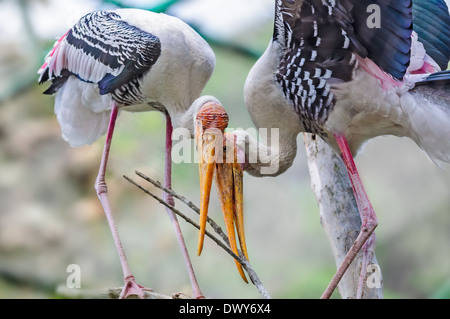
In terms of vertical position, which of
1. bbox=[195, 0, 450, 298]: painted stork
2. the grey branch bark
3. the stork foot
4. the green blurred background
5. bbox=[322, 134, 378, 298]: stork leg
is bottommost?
the green blurred background

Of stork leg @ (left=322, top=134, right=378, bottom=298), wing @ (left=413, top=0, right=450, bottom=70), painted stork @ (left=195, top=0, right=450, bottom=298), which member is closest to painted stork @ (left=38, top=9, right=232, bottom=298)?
painted stork @ (left=195, top=0, right=450, bottom=298)

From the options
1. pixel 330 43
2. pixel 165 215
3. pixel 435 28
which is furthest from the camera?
pixel 165 215

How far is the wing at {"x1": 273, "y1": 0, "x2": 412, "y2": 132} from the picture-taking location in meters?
1.66

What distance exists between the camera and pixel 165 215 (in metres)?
4.07

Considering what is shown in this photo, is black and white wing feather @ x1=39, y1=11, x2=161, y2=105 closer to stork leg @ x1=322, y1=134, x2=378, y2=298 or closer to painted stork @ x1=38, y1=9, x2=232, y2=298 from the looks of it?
painted stork @ x1=38, y1=9, x2=232, y2=298

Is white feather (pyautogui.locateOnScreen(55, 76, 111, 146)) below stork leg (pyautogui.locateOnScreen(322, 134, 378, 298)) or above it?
below

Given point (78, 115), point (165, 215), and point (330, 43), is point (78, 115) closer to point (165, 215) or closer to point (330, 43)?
point (330, 43)

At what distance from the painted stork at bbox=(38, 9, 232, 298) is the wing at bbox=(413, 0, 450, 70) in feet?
2.22

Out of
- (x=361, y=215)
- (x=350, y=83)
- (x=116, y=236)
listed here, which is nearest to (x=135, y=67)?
(x=116, y=236)

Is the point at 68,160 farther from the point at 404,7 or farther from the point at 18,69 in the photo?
the point at 404,7

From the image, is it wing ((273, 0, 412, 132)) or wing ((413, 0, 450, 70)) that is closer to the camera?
wing ((273, 0, 412, 132))

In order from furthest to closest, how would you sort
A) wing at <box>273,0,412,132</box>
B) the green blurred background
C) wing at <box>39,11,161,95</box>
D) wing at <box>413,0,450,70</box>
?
the green blurred background
wing at <box>413,0,450,70</box>
wing at <box>39,11,161,95</box>
wing at <box>273,0,412,132</box>

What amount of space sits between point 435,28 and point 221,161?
32.7 inches
